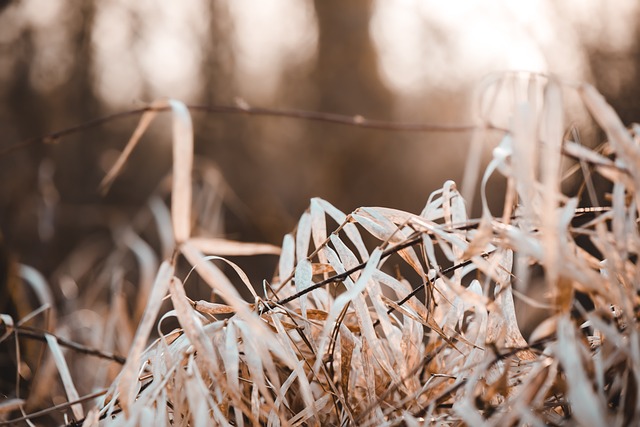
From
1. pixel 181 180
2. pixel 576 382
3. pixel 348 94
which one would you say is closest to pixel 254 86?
pixel 348 94

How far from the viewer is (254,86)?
383 inches

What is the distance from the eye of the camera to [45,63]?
7.57 m

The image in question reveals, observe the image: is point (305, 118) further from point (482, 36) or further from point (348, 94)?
point (348, 94)

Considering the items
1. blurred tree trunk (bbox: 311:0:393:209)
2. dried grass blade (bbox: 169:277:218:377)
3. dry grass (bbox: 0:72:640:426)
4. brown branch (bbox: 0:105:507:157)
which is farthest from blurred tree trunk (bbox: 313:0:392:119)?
dried grass blade (bbox: 169:277:218:377)

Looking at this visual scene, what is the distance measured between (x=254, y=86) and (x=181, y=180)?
947 centimetres

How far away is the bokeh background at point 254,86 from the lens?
20.4 ft

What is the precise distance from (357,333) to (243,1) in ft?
30.8

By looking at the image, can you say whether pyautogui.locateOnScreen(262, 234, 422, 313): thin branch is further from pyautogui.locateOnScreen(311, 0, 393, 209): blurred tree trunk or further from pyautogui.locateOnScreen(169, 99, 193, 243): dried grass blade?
pyautogui.locateOnScreen(311, 0, 393, 209): blurred tree trunk

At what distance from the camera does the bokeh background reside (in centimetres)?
621

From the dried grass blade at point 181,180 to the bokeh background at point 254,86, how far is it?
12.3ft

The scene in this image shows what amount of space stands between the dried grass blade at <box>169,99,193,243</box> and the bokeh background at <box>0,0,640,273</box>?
374 cm

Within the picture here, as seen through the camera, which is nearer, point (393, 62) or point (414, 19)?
point (414, 19)

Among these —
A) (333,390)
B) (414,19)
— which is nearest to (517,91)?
(333,390)

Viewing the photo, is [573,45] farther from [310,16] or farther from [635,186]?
[310,16]
